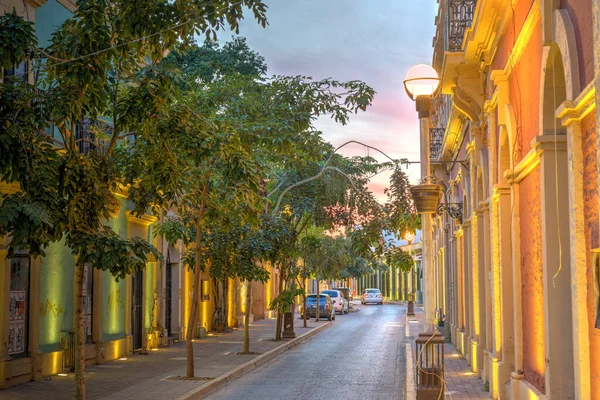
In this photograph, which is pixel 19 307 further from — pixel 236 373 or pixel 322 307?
pixel 322 307

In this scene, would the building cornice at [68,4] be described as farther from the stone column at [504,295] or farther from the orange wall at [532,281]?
the orange wall at [532,281]

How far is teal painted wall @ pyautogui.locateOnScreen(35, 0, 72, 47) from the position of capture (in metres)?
17.1

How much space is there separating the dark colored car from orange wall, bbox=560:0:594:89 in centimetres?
3839

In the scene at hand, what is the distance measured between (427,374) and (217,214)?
7.46m

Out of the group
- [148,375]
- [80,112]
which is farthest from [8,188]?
[148,375]

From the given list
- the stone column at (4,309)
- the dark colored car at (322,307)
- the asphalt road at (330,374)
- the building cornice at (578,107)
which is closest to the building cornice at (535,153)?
the building cornice at (578,107)

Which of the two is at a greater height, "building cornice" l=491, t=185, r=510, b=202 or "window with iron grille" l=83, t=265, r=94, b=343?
"building cornice" l=491, t=185, r=510, b=202

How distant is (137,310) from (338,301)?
33421mm

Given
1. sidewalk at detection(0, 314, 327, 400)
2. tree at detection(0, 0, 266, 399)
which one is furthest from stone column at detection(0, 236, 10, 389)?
tree at detection(0, 0, 266, 399)

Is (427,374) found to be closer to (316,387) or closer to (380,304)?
(316,387)

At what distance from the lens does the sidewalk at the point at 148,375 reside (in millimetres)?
14422

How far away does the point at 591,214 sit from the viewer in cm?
712

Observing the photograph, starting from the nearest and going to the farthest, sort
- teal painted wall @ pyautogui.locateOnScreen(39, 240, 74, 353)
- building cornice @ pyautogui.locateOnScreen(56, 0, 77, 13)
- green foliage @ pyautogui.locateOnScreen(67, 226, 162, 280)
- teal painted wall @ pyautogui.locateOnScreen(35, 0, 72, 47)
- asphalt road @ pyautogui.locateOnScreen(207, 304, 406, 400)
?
green foliage @ pyautogui.locateOnScreen(67, 226, 162, 280) → asphalt road @ pyautogui.locateOnScreen(207, 304, 406, 400) → teal painted wall @ pyautogui.locateOnScreen(35, 0, 72, 47) → teal painted wall @ pyautogui.locateOnScreen(39, 240, 74, 353) → building cornice @ pyautogui.locateOnScreen(56, 0, 77, 13)

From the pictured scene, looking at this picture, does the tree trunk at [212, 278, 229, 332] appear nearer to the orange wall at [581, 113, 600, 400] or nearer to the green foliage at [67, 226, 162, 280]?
the green foliage at [67, 226, 162, 280]
